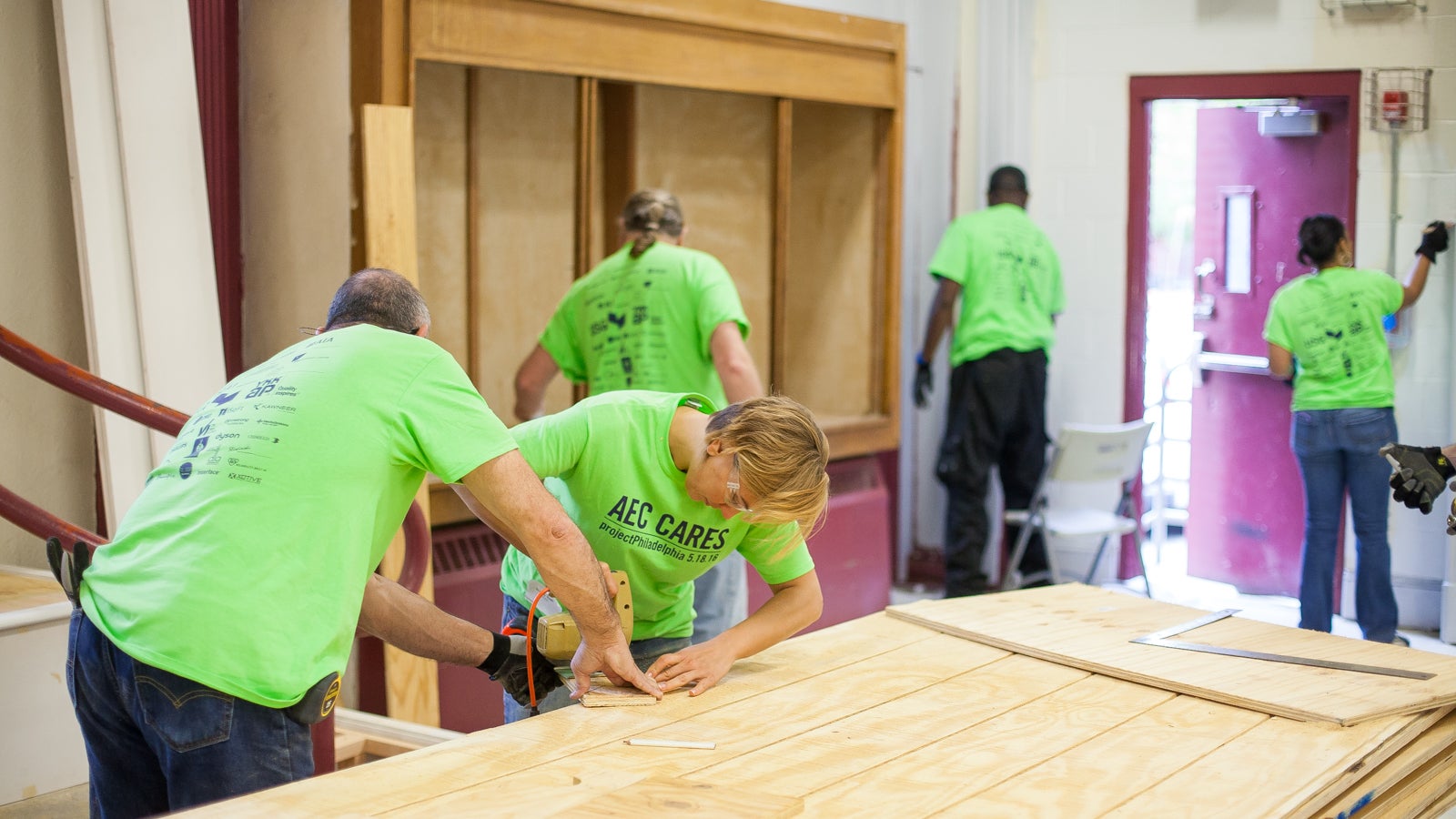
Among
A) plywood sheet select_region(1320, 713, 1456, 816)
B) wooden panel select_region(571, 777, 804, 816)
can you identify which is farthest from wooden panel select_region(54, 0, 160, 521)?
plywood sheet select_region(1320, 713, 1456, 816)

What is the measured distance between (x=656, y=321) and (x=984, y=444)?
2.24m

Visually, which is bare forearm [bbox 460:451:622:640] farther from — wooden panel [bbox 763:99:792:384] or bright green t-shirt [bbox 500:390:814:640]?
wooden panel [bbox 763:99:792:384]

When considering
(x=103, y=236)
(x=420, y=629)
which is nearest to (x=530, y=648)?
(x=420, y=629)

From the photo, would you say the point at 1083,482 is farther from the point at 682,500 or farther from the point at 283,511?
the point at 283,511

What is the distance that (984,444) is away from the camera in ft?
18.4

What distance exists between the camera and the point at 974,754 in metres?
2.05

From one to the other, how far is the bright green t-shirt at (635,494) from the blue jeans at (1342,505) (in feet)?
11.1

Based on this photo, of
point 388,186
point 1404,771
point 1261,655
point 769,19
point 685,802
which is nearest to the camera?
point 685,802

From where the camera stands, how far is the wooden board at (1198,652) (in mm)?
2330

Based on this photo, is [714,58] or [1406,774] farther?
[714,58]

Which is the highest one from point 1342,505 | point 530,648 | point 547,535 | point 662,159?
point 662,159

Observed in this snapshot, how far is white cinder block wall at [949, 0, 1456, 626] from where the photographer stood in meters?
5.33

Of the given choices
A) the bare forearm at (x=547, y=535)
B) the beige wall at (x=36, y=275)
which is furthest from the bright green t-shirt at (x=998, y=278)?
the bare forearm at (x=547, y=535)

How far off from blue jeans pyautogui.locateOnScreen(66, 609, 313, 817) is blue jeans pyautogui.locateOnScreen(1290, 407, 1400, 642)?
425 cm
